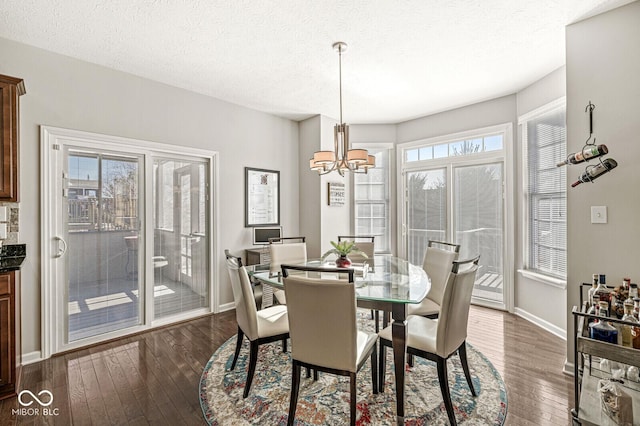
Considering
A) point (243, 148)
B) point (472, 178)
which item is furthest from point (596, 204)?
point (243, 148)

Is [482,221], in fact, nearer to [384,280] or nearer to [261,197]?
[384,280]

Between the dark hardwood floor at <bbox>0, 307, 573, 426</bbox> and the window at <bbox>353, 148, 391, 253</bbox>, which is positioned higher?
the window at <bbox>353, 148, 391, 253</bbox>

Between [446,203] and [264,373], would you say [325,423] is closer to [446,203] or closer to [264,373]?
[264,373]

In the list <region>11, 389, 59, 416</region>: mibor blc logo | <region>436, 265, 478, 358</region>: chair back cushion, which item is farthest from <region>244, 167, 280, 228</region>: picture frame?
<region>436, 265, 478, 358</region>: chair back cushion

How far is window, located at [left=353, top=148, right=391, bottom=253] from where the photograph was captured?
5086 mm

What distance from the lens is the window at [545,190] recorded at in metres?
3.29

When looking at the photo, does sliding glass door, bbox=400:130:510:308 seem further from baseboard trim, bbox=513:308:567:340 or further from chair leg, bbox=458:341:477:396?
chair leg, bbox=458:341:477:396

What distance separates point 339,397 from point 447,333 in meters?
0.90

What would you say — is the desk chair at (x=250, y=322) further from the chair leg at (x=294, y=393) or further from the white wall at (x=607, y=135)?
the white wall at (x=607, y=135)

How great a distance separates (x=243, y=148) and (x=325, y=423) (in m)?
3.48

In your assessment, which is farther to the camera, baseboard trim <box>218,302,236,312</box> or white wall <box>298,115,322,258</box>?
white wall <box>298,115,322,258</box>

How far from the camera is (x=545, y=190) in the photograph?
352 centimetres

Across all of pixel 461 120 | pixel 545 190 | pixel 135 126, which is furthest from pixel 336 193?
pixel 135 126

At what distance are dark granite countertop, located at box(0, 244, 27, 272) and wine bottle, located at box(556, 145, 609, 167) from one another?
4.34 m
